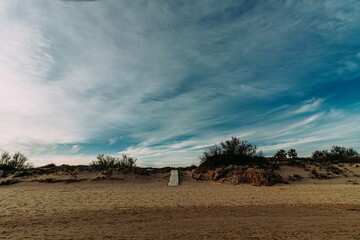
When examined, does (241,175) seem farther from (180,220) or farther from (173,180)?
(180,220)

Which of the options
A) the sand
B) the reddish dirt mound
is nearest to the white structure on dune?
the reddish dirt mound

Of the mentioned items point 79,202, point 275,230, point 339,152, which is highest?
point 339,152

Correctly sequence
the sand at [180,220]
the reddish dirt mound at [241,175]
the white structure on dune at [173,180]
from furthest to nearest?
the white structure on dune at [173,180]
the reddish dirt mound at [241,175]
the sand at [180,220]

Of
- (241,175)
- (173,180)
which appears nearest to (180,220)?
(241,175)

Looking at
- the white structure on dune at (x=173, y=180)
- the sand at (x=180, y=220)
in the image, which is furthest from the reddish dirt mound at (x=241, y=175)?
the sand at (x=180, y=220)

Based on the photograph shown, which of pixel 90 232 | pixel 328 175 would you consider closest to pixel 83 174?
pixel 90 232

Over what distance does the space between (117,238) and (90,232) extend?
1.09 m

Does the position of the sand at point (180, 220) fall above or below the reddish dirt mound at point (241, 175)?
below

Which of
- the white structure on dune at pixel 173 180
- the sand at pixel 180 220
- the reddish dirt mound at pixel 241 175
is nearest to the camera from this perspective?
the sand at pixel 180 220

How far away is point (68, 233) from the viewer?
25.7ft

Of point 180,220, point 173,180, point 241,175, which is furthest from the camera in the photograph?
point 173,180

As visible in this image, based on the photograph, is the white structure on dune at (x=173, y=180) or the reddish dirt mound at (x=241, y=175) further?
the white structure on dune at (x=173, y=180)

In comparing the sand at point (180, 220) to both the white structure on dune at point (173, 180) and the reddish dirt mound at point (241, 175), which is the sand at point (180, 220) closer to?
the reddish dirt mound at point (241, 175)

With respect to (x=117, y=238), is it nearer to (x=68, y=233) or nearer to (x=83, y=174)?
(x=68, y=233)
